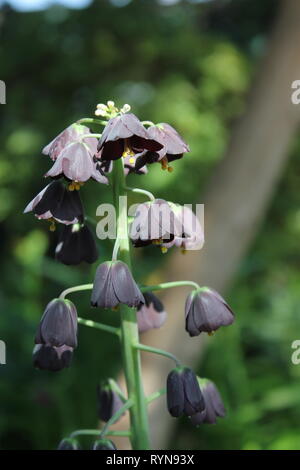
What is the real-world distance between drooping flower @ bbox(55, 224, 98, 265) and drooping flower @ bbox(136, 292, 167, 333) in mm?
171

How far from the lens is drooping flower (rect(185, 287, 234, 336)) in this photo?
1262 mm

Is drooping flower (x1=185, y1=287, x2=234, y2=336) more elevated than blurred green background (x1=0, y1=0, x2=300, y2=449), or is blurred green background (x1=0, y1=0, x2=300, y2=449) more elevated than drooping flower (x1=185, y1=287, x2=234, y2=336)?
blurred green background (x1=0, y1=0, x2=300, y2=449)

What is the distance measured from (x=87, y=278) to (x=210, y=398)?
2.79 meters

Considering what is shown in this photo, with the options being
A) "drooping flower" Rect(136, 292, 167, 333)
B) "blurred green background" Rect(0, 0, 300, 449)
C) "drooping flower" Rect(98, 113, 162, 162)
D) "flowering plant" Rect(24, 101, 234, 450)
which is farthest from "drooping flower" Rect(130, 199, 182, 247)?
"blurred green background" Rect(0, 0, 300, 449)

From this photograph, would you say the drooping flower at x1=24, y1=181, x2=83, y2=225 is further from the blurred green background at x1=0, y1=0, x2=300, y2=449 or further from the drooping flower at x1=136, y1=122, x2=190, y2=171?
the blurred green background at x1=0, y1=0, x2=300, y2=449

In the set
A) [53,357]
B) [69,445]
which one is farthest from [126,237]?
[69,445]

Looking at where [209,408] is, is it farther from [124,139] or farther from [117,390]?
[124,139]

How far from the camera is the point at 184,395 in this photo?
1.24 metres

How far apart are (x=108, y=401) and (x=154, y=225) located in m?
0.46

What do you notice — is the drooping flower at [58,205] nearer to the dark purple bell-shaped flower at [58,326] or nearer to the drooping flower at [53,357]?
the dark purple bell-shaped flower at [58,326]

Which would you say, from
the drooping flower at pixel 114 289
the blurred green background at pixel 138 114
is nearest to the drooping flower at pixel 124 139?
the drooping flower at pixel 114 289

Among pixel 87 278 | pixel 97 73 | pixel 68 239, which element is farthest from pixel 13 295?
pixel 68 239
